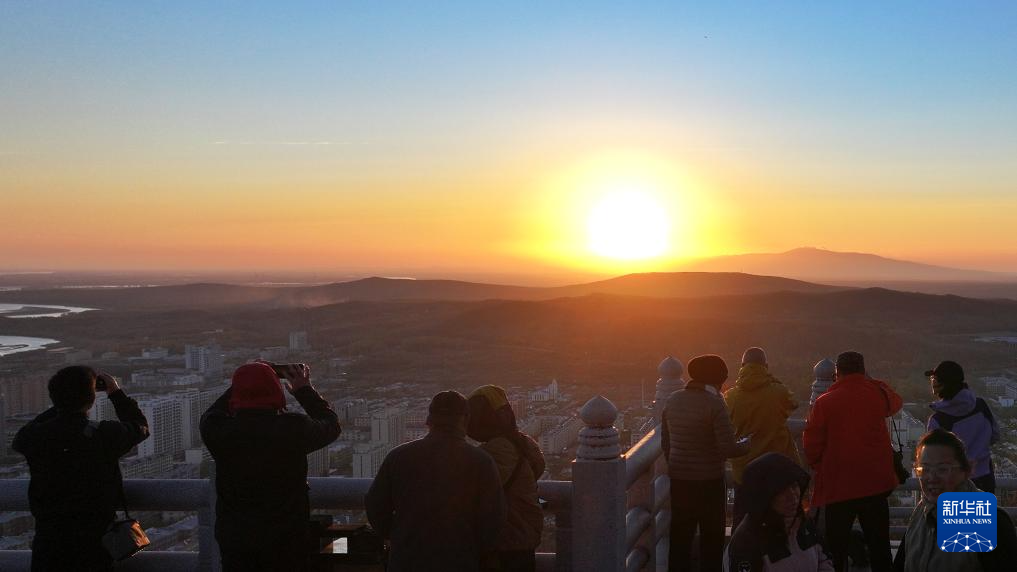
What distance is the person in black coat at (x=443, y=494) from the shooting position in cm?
437

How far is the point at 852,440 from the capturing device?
625 cm

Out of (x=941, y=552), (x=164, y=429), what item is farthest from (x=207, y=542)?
(x=164, y=429)

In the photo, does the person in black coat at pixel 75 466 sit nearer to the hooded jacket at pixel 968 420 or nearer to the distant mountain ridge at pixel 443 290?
the hooded jacket at pixel 968 420

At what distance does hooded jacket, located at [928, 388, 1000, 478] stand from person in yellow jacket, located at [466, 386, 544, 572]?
377cm

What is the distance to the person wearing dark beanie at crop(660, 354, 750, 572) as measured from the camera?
252 inches

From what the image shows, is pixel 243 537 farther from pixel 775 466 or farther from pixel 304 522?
pixel 775 466

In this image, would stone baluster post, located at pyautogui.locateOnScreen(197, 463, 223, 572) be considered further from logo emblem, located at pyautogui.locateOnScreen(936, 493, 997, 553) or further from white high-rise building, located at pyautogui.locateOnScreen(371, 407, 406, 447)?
logo emblem, located at pyautogui.locateOnScreen(936, 493, 997, 553)

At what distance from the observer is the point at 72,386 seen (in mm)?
4680

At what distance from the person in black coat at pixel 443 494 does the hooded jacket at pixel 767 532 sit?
130 cm

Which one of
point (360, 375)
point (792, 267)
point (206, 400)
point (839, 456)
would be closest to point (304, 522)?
point (839, 456)

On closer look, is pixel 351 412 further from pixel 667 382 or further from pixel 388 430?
pixel 667 382

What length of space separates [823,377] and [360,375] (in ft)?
69.5

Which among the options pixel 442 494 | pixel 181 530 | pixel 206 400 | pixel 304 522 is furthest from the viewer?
pixel 206 400

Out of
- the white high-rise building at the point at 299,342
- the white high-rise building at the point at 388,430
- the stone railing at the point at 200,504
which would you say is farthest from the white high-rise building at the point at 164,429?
the white high-rise building at the point at 299,342
